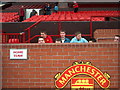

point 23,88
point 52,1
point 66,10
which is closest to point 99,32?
point 23,88

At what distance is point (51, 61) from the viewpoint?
7984 millimetres

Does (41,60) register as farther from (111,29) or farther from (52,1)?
(52,1)

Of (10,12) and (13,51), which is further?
(10,12)

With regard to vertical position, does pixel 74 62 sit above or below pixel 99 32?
below

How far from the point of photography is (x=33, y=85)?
26.5 ft

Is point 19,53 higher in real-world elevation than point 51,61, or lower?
higher

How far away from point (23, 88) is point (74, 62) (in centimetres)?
180

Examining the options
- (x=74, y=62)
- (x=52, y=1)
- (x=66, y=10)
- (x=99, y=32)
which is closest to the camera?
(x=74, y=62)

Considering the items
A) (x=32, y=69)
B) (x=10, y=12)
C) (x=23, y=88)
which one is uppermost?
(x=10, y=12)

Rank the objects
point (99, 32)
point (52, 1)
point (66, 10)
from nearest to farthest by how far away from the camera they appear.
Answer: point (99, 32) < point (66, 10) < point (52, 1)

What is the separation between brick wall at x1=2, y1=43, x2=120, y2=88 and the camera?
7.92m

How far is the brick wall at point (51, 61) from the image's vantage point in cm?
792

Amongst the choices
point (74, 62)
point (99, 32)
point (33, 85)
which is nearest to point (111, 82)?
point (74, 62)

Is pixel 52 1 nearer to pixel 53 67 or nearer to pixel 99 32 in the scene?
pixel 99 32
